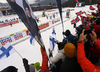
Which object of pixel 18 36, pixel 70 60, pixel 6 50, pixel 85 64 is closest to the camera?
pixel 85 64

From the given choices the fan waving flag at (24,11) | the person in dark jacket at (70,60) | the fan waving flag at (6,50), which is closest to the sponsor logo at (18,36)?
the fan waving flag at (6,50)

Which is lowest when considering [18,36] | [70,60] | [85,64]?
[18,36]

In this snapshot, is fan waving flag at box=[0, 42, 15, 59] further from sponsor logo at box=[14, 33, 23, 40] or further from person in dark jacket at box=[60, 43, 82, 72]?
sponsor logo at box=[14, 33, 23, 40]

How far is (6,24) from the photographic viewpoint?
11203 millimetres

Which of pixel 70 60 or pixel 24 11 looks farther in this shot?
pixel 70 60

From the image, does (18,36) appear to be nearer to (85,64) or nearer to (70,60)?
(70,60)

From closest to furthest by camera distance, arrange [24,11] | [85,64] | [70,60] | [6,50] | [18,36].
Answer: [85,64]
[24,11]
[70,60]
[6,50]
[18,36]

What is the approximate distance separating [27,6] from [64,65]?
1.27m

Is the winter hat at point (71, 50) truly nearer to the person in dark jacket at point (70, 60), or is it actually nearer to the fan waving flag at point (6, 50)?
the person in dark jacket at point (70, 60)

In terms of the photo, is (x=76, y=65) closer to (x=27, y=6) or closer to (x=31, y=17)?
(x=31, y=17)

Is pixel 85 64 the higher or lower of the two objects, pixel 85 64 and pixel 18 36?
the higher

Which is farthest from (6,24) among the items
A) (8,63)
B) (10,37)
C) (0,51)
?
(0,51)

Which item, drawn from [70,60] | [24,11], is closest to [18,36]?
[24,11]

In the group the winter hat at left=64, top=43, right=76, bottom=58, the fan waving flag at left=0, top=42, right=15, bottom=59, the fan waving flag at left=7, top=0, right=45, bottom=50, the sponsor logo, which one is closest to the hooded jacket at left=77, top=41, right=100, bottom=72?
the winter hat at left=64, top=43, right=76, bottom=58
